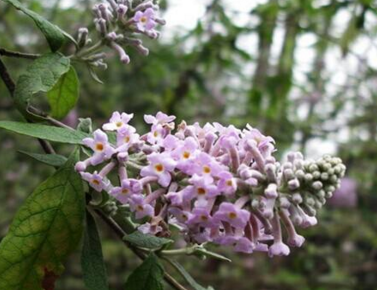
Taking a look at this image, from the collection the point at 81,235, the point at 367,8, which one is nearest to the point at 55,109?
the point at 81,235

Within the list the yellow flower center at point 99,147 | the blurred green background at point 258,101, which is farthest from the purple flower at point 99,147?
the blurred green background at point 258,101

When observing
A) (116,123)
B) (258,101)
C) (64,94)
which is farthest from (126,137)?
(258,101)

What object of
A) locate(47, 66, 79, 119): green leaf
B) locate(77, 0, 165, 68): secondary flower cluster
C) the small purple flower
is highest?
locate(77, 0, 165, 68): secondary flower cluster

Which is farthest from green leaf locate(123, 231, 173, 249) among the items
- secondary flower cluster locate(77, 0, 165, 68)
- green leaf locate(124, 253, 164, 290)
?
secondary flower cluster locate(77, 0, 165, 68)

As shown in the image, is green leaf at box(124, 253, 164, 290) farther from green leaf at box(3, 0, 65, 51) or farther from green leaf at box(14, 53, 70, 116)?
green leaf at box(3, 0, 65, 51)

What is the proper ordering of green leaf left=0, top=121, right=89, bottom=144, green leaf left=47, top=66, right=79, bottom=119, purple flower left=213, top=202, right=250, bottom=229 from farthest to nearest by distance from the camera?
green leaf left=47, top=66, right=79, bottom=119
green leaf left=0, top=121, right=89, bottom=144
purple flower left=213, top=202, right=250, bottom=229

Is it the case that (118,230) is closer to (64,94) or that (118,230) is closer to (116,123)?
(116,123)

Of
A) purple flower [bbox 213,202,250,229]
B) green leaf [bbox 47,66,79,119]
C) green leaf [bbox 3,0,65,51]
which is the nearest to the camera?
purple flower [bbox 213,202,250,229]

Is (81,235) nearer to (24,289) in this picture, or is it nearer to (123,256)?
(24,289)
